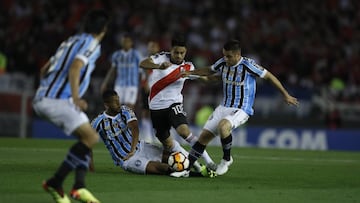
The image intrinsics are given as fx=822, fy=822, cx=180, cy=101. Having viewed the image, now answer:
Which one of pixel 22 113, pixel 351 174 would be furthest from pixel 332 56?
pixel 351 174

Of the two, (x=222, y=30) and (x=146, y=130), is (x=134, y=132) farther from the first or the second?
(x=222, y=30)

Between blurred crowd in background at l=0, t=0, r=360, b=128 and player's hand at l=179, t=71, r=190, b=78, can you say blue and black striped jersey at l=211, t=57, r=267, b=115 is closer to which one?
player's hand at l=179, t=71, r=190, b=78

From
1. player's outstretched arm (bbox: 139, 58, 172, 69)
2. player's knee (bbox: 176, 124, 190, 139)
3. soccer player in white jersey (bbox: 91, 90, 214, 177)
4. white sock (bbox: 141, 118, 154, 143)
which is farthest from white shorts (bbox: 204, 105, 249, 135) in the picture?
white sock (bbox: 141, 118, 154, 143)

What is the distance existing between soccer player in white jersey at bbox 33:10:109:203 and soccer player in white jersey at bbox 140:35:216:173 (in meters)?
3.58

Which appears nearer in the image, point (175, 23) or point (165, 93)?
point (165, 93)

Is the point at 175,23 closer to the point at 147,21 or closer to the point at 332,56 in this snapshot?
the point at 147,21

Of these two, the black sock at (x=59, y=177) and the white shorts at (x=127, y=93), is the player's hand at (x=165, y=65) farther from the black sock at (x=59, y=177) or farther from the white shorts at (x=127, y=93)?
the white shorts at (x=127, y=93)

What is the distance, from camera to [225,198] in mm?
9320

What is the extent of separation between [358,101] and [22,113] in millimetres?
9347

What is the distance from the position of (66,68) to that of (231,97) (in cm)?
392

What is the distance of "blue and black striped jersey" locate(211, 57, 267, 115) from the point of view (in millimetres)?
11844

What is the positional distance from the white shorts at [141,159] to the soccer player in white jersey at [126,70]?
21.4ft

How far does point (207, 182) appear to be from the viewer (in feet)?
35.8

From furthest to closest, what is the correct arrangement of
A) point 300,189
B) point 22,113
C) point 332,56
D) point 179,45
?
point 332,56 → point 22,113 → point 179,45 → point 300,189
